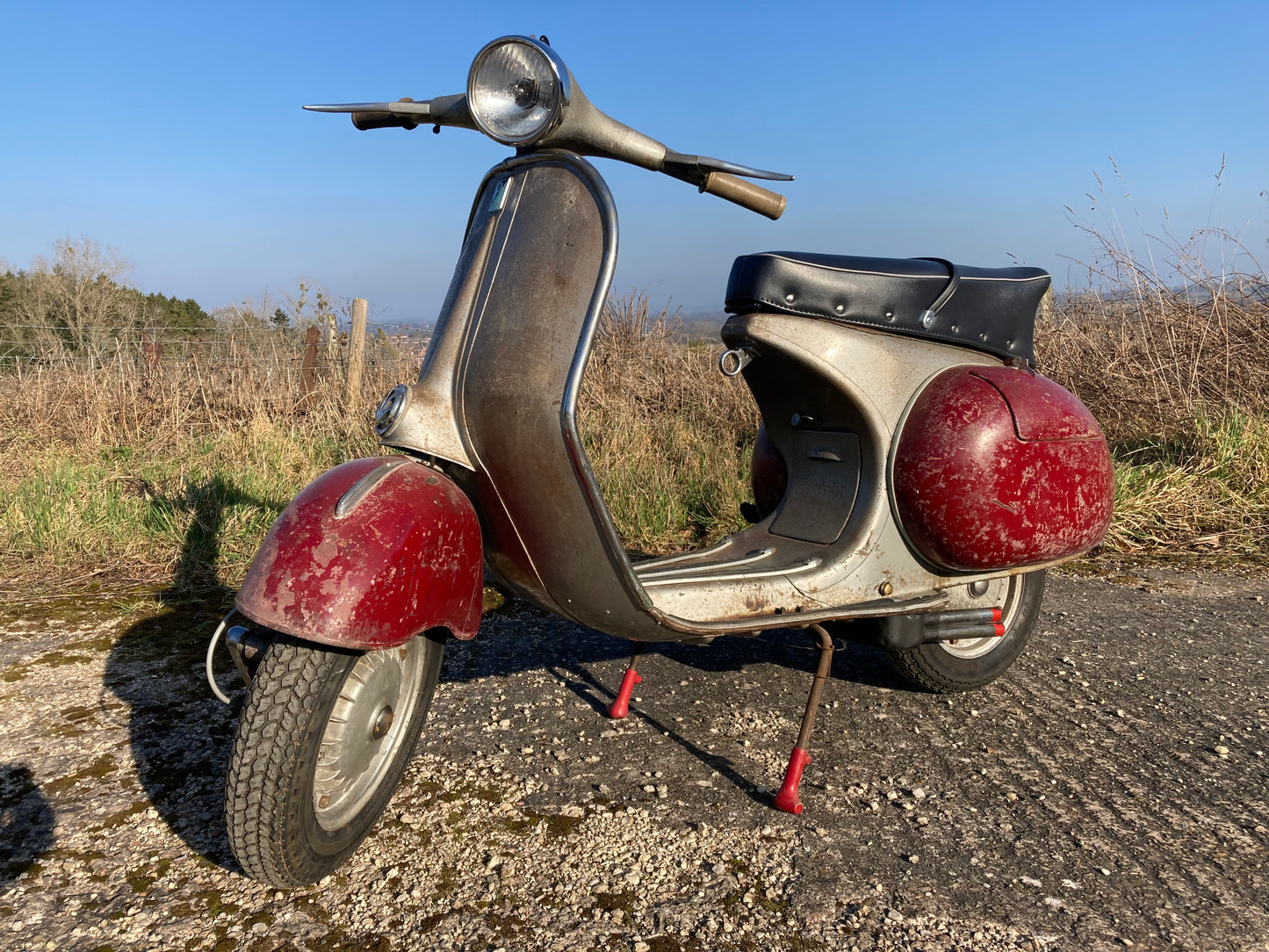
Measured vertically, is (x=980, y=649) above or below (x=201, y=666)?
above

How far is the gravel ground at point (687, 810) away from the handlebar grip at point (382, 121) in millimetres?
1639

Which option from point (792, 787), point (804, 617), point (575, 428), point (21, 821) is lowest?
point (21, 821)

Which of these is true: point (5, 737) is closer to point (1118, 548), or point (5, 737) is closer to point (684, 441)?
point (684, 441)

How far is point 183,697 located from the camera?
2615 millimetres

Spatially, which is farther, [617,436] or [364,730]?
[617,436]

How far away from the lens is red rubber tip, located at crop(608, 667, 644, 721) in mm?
2557

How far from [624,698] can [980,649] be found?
1.14 meters

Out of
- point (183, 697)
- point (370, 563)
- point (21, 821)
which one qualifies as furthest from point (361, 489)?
point (183, 697)

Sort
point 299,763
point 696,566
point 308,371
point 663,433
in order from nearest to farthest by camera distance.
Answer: point 299,763, point 696,566, point 663,433, point 308,371

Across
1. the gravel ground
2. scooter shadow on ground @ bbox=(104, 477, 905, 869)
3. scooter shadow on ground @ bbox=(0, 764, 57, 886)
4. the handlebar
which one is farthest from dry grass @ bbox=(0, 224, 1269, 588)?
the handlebar

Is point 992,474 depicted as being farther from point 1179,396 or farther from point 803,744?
point 1179,396

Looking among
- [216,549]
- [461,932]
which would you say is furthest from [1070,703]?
[216,549]

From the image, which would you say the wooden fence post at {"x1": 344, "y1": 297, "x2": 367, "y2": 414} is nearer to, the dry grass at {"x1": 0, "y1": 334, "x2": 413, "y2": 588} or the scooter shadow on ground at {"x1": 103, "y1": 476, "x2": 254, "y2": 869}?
the dry grass at {"x1": 0, "y1": 334, "x2": 413, "y2": 588}

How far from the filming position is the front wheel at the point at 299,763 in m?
1.58
